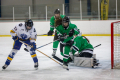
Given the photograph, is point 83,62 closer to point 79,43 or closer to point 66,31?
point 79,43

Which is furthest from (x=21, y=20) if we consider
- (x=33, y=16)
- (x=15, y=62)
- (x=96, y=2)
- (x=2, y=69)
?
(x=2, y=69)

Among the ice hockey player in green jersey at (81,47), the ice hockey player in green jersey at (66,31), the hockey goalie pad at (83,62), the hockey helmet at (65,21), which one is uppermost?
the hockey helmet at (65,21)

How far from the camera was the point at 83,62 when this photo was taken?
3.70 metres

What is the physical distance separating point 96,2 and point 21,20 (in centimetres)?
371

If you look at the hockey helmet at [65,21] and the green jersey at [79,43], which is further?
the green jersey at [79,43]

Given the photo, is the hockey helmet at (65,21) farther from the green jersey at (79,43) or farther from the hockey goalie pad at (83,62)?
the hockey goalie pad at (83,62)

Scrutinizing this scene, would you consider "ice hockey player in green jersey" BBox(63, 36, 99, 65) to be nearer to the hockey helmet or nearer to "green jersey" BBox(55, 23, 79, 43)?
"green jersey" BBox(55, 23, 79, 43)

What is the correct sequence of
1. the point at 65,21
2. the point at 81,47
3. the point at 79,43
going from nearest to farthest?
the point at 65,21 < the point at 79,43 < the point at 81,47

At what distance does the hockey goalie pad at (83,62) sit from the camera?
11.9ft

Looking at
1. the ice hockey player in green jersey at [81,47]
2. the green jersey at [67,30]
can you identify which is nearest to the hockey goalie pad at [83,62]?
the ice hockey player in green jersey at [81,47]

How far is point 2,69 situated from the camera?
12.0 feet

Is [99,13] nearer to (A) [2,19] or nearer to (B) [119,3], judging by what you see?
(B) [119,3]

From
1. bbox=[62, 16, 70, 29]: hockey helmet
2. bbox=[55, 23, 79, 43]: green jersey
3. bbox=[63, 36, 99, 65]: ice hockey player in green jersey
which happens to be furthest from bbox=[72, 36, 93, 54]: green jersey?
bbox=[62, 16, 70, 29]: hockey helmet

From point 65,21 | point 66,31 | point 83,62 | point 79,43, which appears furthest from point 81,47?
point 65,21
